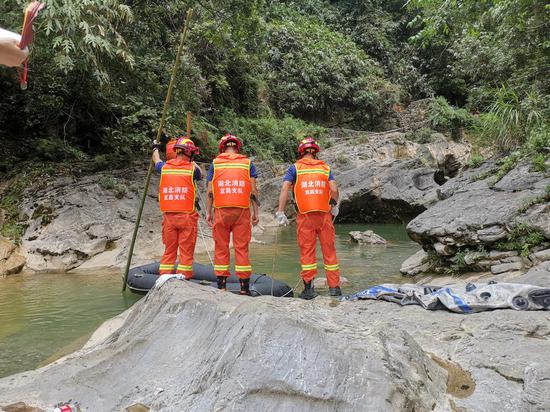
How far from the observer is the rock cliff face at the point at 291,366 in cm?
232

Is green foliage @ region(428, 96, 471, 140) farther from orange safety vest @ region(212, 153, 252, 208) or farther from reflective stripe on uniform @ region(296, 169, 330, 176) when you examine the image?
orange safety vest @ region(212, 153, 252, 208)

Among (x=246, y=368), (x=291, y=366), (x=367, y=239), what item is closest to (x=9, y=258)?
(x=246, y=368)

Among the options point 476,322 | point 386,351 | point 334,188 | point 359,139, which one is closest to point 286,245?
point 334,188

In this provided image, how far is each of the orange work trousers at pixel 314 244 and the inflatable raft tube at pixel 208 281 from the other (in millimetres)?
521

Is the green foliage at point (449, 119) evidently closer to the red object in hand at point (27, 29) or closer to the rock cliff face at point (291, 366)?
the rock cliff face at point (291, 366)

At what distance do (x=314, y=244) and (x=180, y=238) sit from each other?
1.55 metres

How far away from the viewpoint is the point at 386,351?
2.48m

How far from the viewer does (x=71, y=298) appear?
6.17 m

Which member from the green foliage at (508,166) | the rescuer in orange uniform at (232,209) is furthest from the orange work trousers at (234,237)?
the green foliage at (508,166)

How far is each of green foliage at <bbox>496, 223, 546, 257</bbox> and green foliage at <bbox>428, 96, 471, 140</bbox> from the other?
15.3 metres

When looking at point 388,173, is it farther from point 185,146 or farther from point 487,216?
point 185,146

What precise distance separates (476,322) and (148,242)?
6.85 meters

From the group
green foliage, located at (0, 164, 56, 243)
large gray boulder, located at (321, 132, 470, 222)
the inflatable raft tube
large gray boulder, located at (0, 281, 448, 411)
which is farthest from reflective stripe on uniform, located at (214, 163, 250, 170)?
large gray boulder, located at (321, 132, 470, 222)

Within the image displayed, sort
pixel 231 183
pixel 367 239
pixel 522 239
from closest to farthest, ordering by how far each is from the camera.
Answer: pixel 231 183 → pixel 522 239 → pixel 367 239
